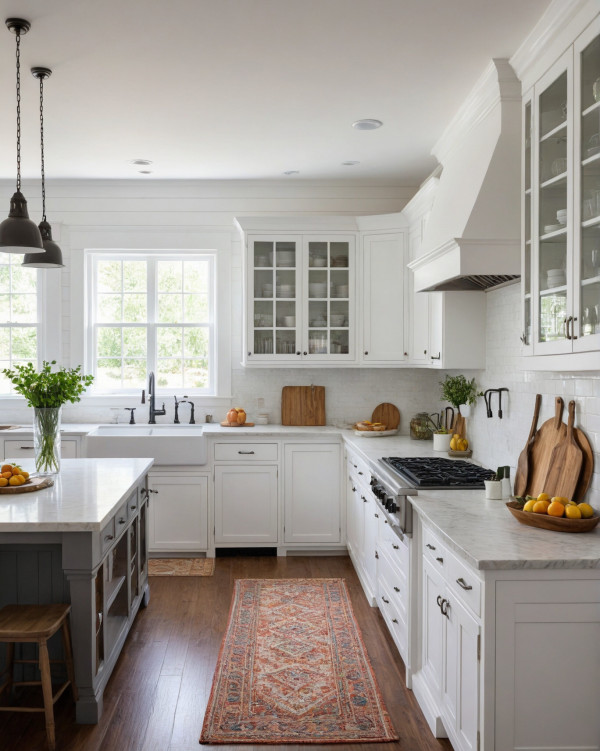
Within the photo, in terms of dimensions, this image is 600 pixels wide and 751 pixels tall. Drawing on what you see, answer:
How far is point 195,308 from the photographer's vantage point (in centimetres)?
596

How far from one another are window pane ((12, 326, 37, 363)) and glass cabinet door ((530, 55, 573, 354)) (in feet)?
14.9

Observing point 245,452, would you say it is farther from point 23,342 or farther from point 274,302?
point 23,342

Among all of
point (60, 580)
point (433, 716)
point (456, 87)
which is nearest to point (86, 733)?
point (60, 580)

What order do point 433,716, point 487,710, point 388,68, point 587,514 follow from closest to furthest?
1. point 487,710
2. point 587,514
3. point 433,716
4. point 388,68

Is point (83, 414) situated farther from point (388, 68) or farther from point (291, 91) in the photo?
point (388, 68)

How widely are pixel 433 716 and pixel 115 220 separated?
4.60m

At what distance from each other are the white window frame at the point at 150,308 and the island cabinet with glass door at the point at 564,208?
351 centimetres

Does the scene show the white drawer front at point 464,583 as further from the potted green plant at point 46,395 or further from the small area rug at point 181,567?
the small area rug at point 181,567

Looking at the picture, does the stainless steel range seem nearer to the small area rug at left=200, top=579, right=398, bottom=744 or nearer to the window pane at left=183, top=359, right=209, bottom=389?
the small area rug at left=200, top=579, right=398, bottom=744

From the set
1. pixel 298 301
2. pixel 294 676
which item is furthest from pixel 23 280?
pixel 294 676

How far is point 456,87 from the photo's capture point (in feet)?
11.8

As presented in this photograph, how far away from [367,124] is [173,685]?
336cm

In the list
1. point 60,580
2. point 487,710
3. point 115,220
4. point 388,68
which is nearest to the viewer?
point 487,710

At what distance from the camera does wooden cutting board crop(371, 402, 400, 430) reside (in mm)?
5750
